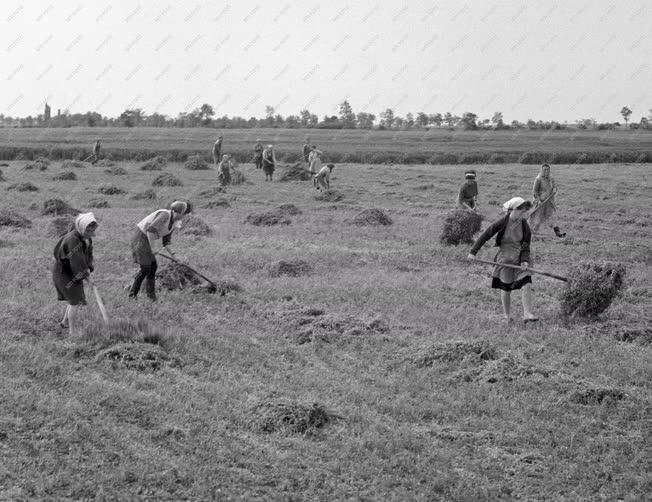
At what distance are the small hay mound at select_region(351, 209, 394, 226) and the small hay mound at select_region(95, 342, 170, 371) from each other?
40.8ft

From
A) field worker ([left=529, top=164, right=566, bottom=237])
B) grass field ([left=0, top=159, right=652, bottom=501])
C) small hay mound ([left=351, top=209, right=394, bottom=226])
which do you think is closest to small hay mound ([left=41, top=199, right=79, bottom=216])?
grass field ([left=0, top=159, right=652, bottom=501])

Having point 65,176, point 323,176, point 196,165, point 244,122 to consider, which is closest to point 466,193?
point 323,176

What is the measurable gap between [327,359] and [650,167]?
38.4 metres

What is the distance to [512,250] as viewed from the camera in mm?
11844

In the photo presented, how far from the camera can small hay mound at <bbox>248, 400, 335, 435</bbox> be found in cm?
750

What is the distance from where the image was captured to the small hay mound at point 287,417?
7500mm

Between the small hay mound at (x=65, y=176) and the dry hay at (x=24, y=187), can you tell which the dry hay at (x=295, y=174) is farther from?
the dry hay at (x=24, y=187)

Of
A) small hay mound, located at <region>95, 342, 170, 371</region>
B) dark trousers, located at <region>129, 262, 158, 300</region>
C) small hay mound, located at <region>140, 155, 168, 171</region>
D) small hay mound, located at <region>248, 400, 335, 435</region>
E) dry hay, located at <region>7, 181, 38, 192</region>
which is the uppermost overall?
small hay mound, located at <region>140, 155, 168, 171</region>

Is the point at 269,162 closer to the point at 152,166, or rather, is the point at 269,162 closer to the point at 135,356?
the point at 152,166

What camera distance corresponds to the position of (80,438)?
691 centimetres

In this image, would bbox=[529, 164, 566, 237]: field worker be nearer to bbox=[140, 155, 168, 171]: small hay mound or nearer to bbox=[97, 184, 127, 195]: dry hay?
bbox=[97, 184, 127, 195]: dry hay

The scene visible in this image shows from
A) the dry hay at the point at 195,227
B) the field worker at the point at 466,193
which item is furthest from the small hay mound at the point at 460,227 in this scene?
the dry hay at the point at 195,227

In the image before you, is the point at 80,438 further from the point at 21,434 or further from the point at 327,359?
the point at 327,359

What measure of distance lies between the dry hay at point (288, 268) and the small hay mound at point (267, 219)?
591 centimetres
